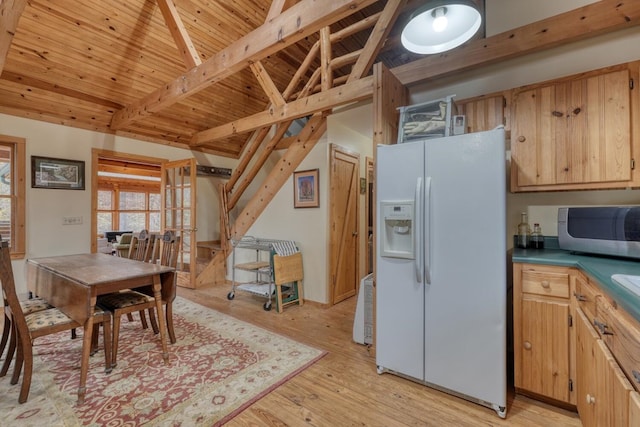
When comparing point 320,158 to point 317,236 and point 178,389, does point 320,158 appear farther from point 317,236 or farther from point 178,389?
point 178,389

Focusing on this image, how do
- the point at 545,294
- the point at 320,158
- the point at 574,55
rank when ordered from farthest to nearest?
1. the point at 320,158
2. the point at 574,55
3. the point at 545,294

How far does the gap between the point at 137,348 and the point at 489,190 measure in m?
3.10

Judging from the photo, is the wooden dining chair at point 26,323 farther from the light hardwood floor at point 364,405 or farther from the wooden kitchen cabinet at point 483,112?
the wooden kitchen cabinet at point 483,112

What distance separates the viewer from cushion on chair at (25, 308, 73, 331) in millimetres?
1900

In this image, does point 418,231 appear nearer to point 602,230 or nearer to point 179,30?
point 602,230

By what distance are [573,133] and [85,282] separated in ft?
11.3

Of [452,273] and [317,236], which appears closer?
[452,273]

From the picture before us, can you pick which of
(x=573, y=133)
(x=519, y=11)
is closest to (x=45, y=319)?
(x=573, y=133)

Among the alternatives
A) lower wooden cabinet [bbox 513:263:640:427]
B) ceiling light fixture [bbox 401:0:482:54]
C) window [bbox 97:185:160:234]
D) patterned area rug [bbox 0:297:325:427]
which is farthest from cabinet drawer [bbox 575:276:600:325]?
window [bbox 97:185:160:234]

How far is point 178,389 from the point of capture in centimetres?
199

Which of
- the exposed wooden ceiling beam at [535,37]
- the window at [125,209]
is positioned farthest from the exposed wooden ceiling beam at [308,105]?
the window at [125,209]

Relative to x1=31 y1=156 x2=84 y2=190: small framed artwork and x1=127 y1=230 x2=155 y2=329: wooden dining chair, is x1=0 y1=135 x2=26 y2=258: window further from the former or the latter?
x1=127 y1=230 x2=155 y2=329: wooden dining chair

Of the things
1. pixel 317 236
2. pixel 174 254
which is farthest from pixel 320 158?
pixel 174 254

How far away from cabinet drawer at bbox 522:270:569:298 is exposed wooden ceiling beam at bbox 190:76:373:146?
6.22ft
